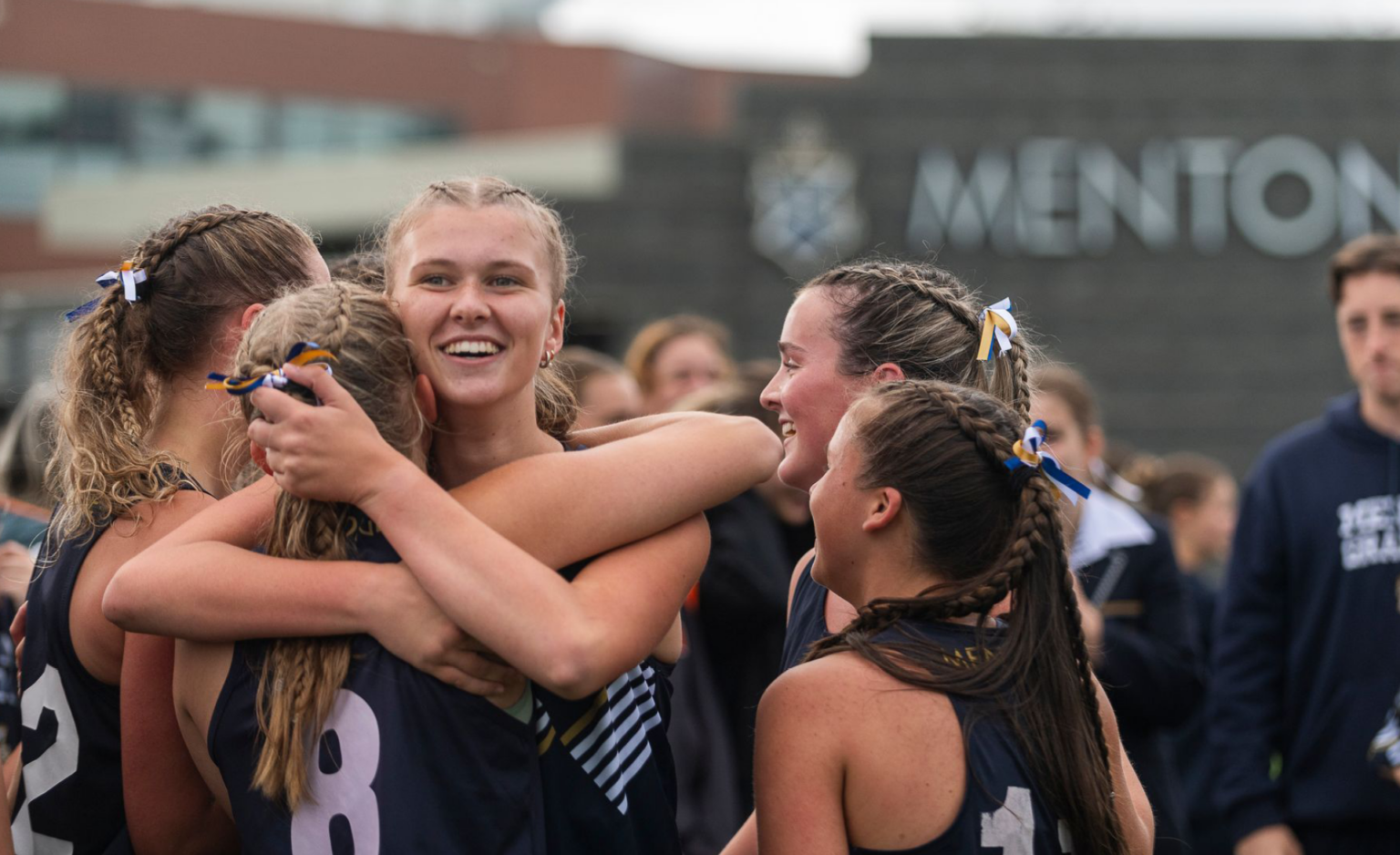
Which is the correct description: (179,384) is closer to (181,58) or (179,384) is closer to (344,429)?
(344,429)

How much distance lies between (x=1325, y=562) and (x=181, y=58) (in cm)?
2984

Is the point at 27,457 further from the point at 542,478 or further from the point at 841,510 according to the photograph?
the point at 841,510

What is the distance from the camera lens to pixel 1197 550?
26.2 ft

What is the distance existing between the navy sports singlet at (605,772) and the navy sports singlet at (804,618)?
41 cm

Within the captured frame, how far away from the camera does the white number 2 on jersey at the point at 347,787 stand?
2166 mm

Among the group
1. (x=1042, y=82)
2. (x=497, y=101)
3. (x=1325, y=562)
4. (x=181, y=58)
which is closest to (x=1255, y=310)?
(x=1042, y=82)

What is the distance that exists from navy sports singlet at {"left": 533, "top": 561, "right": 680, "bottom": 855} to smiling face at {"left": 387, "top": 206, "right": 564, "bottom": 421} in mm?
344

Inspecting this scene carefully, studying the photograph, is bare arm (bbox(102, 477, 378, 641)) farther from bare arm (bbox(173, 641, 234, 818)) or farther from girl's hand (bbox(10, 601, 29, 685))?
girl's hand (bbox(10, 601, 29, 685))

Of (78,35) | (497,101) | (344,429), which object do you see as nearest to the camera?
(344,429)

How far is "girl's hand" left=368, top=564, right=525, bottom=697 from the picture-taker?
2.16 m

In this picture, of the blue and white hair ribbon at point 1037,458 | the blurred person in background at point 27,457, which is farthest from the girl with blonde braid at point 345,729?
the blurred person in background at point 27,457

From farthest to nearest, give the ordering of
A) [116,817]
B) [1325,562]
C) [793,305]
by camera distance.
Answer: [1325,562] < [793,305] < [116,817]

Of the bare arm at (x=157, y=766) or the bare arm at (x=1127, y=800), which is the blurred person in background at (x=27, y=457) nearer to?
the bare arm at (x=157, y=766)

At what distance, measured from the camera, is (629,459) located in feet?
7.83
